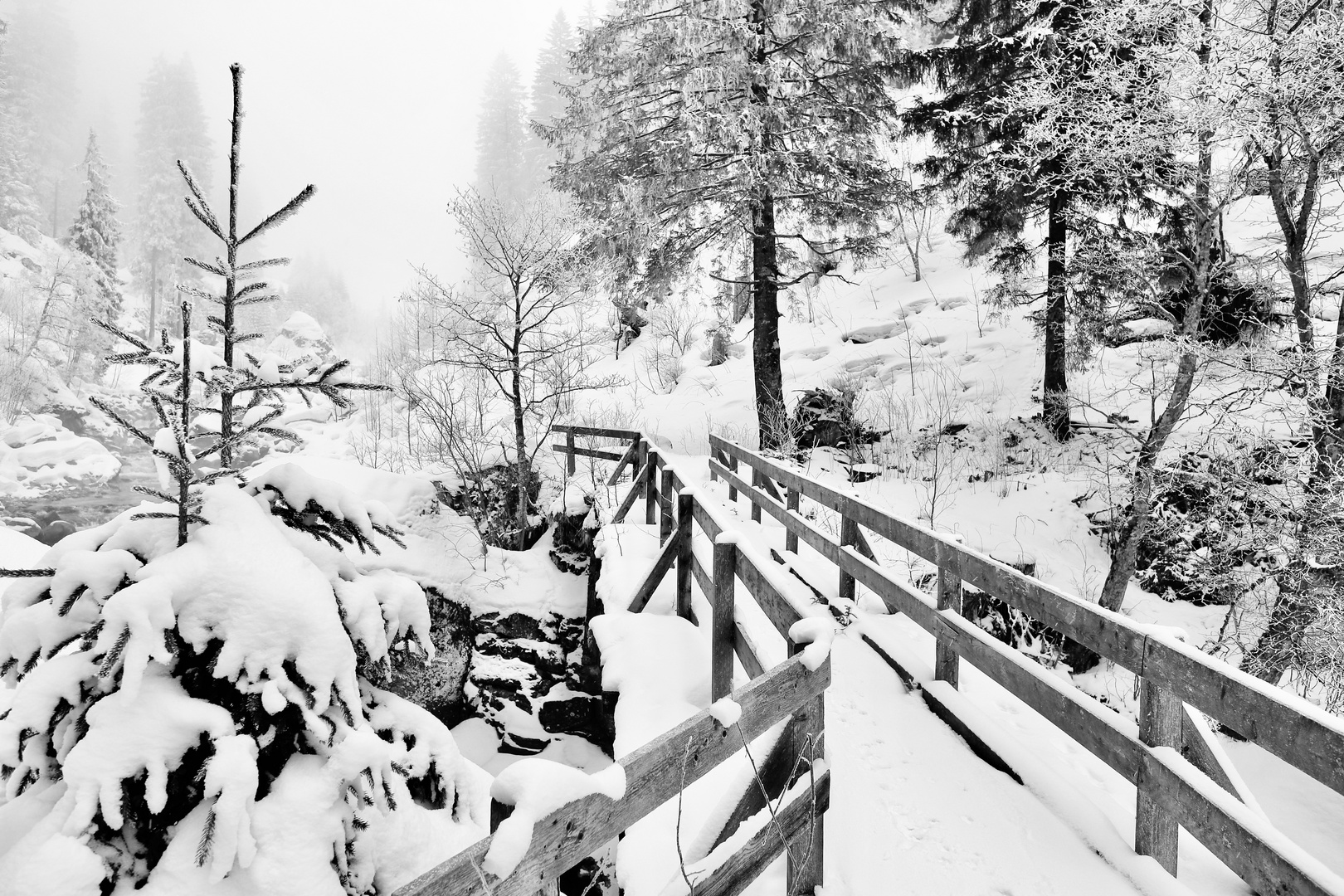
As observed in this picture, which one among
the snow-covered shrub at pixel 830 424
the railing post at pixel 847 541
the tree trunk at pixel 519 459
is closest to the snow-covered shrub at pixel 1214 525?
the railing post at pixel 847 541

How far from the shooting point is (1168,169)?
27.0 ft

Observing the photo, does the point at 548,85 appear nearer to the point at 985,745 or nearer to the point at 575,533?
the point at 575,533

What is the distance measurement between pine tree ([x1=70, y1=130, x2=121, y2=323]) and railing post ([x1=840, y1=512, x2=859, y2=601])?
118ft

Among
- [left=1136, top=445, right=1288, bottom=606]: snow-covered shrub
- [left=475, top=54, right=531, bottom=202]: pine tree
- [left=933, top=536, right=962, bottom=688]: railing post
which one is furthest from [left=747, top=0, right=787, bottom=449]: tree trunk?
[left=475, top=54, right=531, bottom=202]: pine tree

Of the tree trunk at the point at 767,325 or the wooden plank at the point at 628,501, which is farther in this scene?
the tree trunk at the point at 767,325

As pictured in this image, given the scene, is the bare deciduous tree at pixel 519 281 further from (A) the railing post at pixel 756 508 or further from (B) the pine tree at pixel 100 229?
(B) the pine tree at pixel 100 229

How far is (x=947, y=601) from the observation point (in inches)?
167

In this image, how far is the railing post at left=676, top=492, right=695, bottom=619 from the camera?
5406 mm

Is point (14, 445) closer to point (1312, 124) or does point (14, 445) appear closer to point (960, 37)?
point (960, 37)

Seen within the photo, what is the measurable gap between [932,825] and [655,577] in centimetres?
302

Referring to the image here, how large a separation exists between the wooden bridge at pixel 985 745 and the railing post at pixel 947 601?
0.01 metres

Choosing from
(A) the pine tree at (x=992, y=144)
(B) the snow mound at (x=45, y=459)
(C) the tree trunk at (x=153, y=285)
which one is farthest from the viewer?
(C) the tree trunk at (x=153, y=285)

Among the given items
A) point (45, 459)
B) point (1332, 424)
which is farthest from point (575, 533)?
point (45, 459)

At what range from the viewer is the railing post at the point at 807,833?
2396mm
